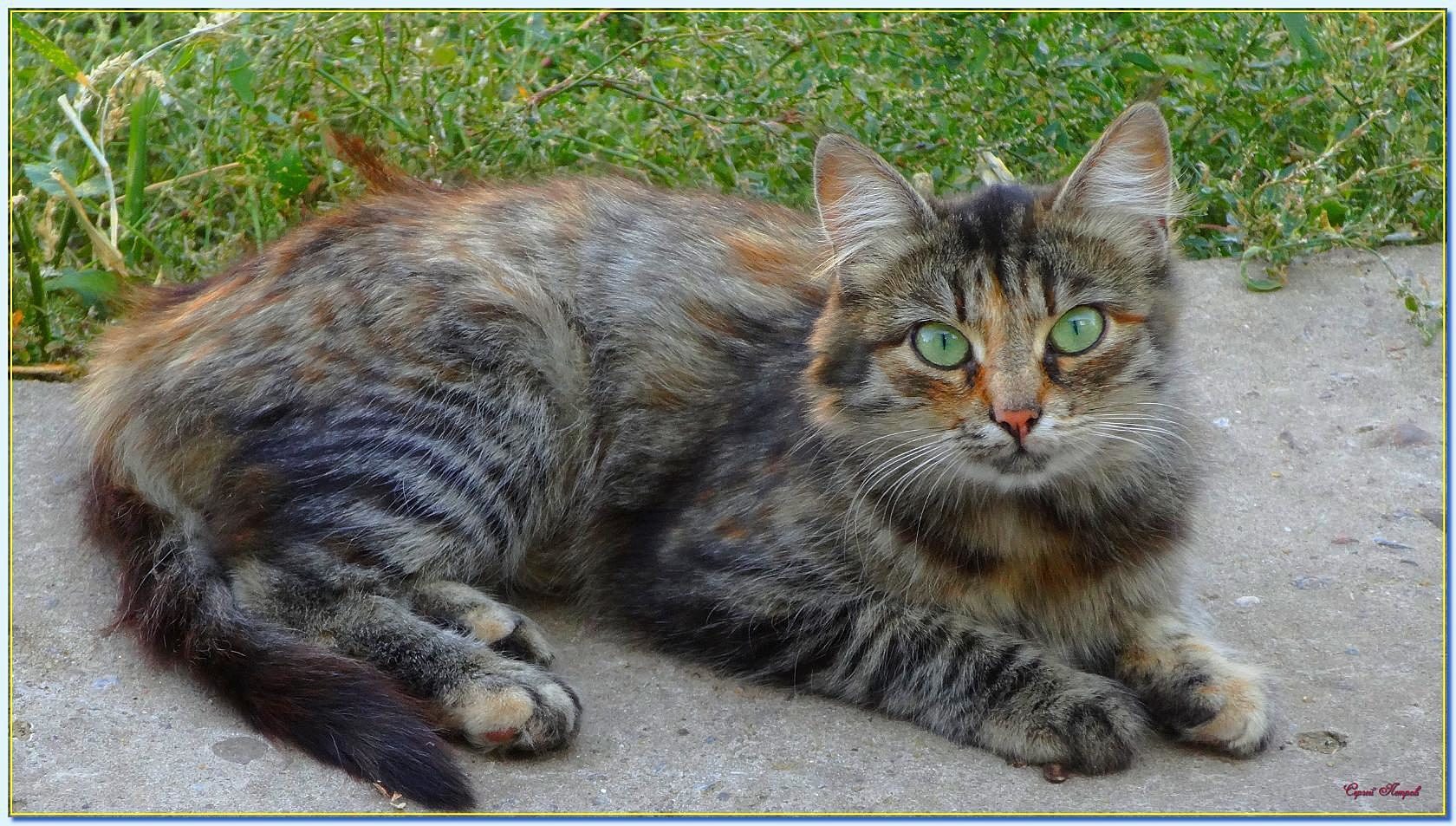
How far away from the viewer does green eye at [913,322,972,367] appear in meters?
3.14

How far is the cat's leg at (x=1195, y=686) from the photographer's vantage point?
315cm

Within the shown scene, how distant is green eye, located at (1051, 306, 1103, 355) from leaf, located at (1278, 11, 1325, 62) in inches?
99.0

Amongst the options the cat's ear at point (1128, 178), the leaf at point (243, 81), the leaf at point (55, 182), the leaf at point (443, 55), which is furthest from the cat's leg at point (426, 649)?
the leaf at point (443, 55)

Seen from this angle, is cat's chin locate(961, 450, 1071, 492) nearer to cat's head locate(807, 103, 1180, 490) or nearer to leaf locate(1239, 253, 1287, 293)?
cat's head locate(807, 103, 1180, 490)

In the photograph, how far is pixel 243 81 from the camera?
17.0 feet

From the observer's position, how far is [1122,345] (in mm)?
3135

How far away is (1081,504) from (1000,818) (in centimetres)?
82

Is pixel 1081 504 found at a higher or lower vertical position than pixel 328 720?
higher

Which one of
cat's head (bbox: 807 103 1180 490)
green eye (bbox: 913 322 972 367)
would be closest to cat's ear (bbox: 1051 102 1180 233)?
cat's head (bbox: 807 103 1180 490)

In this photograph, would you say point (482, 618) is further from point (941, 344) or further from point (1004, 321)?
point (1004, 321)

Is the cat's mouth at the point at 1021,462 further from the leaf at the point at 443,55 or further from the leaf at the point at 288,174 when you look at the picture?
the leaf at the point at 443,55

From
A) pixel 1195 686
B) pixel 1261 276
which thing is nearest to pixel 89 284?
pixel 1195 686

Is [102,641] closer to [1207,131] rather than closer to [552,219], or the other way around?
[552,219]

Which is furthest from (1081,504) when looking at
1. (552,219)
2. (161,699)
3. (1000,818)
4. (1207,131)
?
(1207,131)
